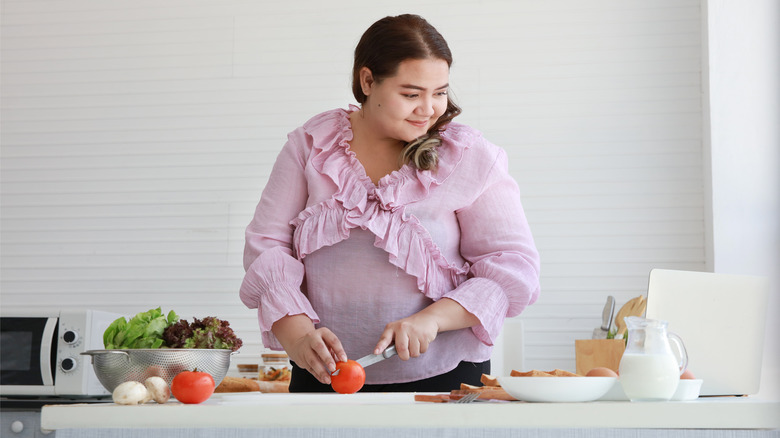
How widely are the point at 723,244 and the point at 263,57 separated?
2.40 m

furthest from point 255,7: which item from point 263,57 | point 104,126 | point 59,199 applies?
point 59,199

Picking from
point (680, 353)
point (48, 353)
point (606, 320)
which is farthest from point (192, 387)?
point (606, 320)

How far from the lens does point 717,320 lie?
1.36 metres

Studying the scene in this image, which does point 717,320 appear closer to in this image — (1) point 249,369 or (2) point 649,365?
(2) point 649,365

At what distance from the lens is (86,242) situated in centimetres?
418

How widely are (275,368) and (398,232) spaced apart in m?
2.00

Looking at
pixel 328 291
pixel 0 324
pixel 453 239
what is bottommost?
pixel 0 324

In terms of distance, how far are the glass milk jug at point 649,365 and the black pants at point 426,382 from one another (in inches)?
22.3

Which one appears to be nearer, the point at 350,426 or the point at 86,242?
the point at 350,426

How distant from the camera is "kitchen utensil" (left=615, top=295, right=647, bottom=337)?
10.8 feet

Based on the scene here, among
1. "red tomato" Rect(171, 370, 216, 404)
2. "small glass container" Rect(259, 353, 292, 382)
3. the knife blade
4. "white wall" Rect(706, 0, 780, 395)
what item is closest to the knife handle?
the knife blade

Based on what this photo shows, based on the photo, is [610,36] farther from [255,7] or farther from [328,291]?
[328,291]

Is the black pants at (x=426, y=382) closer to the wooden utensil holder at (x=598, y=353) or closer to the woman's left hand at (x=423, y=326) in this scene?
the woman's left hand at (x=423, y=326)

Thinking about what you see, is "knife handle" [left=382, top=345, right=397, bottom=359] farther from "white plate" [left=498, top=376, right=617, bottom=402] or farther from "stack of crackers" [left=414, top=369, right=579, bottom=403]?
"white plate" [left=498, top=376, right=617, bottom=402]
